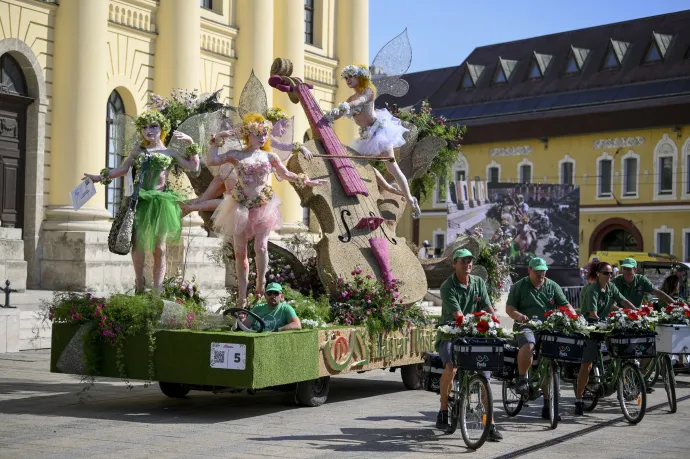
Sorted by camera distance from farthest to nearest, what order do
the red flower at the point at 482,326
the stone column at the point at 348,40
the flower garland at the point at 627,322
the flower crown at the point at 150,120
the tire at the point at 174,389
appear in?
the stone column at the point at 348,40 → the flower crown at the point at 150,120 → the tire at the point at 174,389 → the flower garland at the point at 627,322 → the red flower at the point at 482,326

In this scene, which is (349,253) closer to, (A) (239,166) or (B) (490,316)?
(A) (239,166)

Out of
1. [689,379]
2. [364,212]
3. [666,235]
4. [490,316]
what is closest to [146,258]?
[364,212]

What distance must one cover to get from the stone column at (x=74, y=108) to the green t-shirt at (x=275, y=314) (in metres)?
12.8

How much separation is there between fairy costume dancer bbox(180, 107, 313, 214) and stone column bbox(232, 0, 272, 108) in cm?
1691

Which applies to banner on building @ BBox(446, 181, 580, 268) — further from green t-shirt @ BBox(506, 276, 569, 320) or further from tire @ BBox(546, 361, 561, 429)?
tire @ BBox(546, 361, 561, 429)

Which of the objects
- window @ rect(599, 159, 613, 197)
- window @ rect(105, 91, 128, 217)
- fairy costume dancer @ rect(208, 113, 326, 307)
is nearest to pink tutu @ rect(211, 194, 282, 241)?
fairy costume dancer @ rect(208, 113, 326, 307)

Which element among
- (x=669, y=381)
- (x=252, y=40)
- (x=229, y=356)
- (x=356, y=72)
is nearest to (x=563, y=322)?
(x=669, y=381)

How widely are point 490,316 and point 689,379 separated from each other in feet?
28.2

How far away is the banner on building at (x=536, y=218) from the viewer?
141ft

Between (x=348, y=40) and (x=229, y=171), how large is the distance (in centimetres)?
2256

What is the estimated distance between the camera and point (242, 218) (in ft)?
43.2

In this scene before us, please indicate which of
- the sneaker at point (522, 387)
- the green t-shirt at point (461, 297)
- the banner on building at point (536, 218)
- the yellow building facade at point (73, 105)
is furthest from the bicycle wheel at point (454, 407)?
the banner on building at point (536, 218)

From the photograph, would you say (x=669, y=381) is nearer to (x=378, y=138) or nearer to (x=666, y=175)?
(x=378, y=138)

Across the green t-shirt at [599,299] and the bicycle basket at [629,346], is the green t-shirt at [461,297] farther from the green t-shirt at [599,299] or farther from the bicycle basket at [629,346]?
the green t-shirt at [599,299]
